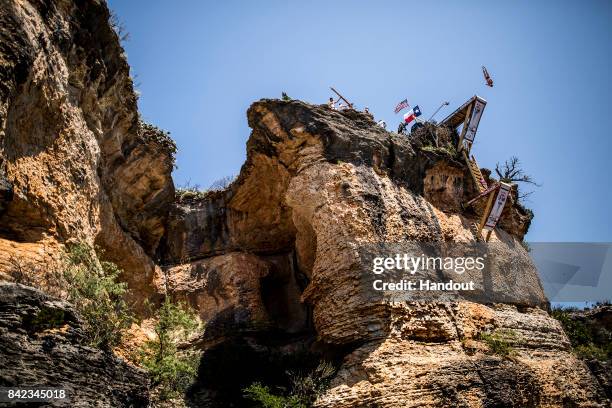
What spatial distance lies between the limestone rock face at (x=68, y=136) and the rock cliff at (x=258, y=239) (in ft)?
0.15

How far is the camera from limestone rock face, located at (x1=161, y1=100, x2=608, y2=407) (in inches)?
476

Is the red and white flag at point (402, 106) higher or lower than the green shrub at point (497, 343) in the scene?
higher

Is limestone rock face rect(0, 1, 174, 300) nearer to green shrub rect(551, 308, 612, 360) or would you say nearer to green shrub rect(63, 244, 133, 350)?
green shrub rect(63, 244, 133, 350)

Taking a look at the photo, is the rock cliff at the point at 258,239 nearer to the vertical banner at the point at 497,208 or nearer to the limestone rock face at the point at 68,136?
the limestone rock face at the point at 68,136

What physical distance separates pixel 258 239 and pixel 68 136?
10140 millimetres

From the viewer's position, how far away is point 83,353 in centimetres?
759

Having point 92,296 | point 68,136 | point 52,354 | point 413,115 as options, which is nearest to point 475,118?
point 413,115

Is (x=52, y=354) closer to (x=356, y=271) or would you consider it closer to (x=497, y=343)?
(x=356, y=271)

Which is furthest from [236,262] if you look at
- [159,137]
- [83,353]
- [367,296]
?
[83,353]

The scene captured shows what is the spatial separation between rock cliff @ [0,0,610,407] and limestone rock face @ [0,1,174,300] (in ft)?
0.15

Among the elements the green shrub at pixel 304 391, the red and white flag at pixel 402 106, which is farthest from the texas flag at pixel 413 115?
the green shrub at pixel 304 391

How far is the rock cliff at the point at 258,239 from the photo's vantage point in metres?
8.94

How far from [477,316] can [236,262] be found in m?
8.85

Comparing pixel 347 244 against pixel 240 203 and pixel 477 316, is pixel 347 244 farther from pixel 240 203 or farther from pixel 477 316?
pixel 240 203
